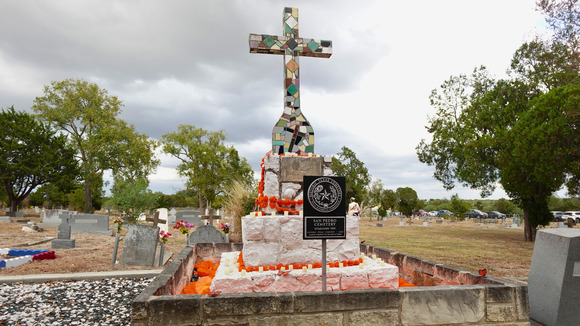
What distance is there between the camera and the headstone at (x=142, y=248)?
344 inches

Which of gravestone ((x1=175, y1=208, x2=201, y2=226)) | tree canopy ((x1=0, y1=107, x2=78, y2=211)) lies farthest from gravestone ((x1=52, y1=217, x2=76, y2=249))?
tree canopy ((x1=0, y1=107, x2=78, y2=211))

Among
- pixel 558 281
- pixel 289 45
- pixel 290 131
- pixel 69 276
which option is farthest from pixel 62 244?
pixel 558 281

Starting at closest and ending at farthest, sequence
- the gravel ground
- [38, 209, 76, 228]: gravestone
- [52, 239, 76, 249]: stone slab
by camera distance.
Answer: the gravel ground
[52, 239, 76, 249]: stone slab
[38, 209, 76, 228]: gravestone

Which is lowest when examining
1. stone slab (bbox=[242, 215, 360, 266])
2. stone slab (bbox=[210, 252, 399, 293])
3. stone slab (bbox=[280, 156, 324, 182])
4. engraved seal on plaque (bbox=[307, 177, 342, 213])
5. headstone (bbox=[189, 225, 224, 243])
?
headstone (bbox=[189, 225, 224, 243])

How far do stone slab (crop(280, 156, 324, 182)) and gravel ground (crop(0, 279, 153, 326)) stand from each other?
3142mm

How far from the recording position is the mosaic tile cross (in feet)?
19.0

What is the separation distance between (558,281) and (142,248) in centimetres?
877

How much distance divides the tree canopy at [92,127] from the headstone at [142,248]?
28.1 m

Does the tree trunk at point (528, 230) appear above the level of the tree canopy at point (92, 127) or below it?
below

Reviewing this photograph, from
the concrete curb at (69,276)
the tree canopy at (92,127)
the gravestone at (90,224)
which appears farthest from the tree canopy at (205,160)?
the concrete curb at (69,276)

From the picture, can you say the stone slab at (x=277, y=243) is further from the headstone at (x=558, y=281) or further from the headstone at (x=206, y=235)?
the headstone at (x=206, y=235)

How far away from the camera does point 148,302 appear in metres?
3.08

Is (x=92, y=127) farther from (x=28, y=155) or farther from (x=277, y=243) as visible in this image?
(x=277, y=243)

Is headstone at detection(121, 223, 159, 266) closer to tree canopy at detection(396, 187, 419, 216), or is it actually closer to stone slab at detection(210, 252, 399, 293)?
stone slab at detection(210, 252, 399, 293)
